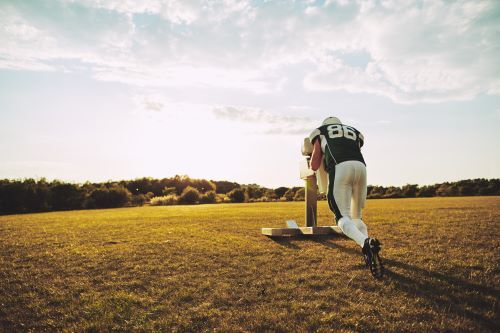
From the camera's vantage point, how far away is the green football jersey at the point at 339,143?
6.70m

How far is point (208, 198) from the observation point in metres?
40.6

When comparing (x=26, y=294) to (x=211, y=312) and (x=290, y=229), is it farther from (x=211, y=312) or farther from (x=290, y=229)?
(x=290, y=229)

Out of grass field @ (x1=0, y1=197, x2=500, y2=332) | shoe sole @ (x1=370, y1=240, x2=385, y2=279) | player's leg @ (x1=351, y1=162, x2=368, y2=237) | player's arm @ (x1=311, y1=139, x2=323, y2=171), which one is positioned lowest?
grass field @ (x1=0, y1=197, x2=500, y2=332)

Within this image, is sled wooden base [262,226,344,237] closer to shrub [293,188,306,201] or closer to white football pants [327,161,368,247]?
white football pants [327,161,368,247]

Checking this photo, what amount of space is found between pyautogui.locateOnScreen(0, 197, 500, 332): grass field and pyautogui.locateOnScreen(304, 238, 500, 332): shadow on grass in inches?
0.6

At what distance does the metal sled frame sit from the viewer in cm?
962

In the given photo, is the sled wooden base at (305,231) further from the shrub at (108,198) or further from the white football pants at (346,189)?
the shrub at (108,198)

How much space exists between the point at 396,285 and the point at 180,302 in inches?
135

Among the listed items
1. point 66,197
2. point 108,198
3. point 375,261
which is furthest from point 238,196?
point 375,261

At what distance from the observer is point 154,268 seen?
7297 millimetres

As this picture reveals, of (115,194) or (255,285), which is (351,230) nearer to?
(255,285)

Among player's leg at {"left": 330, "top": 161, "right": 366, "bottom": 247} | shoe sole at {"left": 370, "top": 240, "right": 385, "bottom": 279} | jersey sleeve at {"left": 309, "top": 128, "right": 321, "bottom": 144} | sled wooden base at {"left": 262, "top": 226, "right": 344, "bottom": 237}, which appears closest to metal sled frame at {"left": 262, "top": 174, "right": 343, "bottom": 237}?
sled wooden base at {"left": 262, "top": 226, "right": 344, "bottom": 237}

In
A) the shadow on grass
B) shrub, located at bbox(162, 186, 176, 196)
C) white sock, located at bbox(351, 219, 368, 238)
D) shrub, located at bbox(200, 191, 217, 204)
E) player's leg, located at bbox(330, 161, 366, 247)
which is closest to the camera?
the shadow on grass

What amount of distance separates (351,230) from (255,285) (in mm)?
1896
